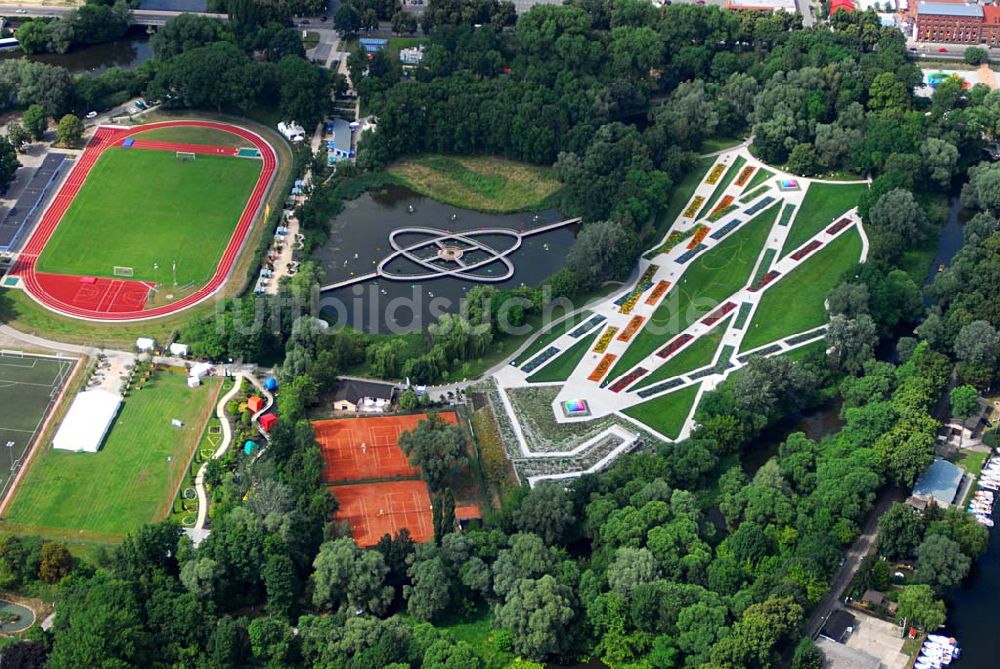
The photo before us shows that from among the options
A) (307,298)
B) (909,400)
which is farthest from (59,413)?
(909,400)

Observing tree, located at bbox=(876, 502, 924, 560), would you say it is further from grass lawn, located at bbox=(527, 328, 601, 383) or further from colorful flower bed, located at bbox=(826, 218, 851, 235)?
colorful flower bed, located at bbox=(826, 218, 851, 235)

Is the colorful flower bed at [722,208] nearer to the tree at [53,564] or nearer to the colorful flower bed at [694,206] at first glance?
the colorful flower bed at [694,206]

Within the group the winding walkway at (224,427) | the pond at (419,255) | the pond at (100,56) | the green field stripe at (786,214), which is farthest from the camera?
the pond at (100,56)

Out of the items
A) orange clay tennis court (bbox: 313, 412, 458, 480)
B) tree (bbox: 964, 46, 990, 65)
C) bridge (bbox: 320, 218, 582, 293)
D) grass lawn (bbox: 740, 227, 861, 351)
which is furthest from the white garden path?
tree (bbox: 964, 46, 990, 65)

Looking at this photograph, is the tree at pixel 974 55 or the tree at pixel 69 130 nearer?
the tree at pixel 69 130

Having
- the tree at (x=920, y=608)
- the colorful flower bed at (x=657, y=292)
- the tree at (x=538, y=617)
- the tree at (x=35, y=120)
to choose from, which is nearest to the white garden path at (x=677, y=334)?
the colorful flower bed at (x=657, y=292)

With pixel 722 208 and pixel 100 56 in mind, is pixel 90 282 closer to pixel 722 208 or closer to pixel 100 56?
pixel 100 56
